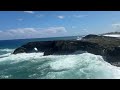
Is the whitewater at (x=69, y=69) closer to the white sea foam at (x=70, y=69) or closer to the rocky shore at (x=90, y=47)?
the white sea foam at (x=70, y=69)

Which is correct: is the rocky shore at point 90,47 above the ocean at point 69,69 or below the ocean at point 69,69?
above

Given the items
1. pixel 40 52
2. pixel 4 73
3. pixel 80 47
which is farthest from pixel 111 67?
pixel 40 52

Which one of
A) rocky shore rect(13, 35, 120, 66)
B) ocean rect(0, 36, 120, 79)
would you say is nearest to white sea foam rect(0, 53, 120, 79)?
ocean rect(0, 36, 120, 79)

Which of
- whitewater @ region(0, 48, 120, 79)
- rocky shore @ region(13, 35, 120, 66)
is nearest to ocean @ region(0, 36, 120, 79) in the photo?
whitewater @ region(0, 48, 120, 79)

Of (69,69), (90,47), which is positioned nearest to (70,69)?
(69,69)

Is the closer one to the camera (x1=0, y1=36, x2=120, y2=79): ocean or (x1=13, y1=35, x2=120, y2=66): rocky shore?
(x1=0, y1=36, x2=120, y2=79): ocean

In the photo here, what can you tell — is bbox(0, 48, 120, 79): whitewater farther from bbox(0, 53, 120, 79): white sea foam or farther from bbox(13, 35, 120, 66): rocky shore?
bbox(13, 35, 120, 66): rocky shore

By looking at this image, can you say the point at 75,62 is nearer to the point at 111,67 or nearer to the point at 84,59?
the point at 84,59

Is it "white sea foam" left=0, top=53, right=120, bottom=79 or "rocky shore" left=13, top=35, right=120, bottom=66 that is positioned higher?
"rocky shore" left=13, top=35, right=120, bottom=66

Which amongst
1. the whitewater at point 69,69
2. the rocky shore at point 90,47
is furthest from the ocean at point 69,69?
the rocky shore at point 90,47

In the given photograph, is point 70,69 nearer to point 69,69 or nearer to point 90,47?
point 69,69

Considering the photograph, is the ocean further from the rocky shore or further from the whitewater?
the rocky shore
